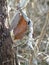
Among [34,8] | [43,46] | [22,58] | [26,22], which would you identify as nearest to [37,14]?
[34,8]

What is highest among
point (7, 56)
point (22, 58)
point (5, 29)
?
point (5, 29)

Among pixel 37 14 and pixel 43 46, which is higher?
pixel 37 14

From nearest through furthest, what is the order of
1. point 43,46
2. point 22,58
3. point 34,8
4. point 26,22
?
point 26,22
point 22,58
point 43,46
point 34,8

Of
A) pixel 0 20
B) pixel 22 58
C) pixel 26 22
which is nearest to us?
pixel 0 20

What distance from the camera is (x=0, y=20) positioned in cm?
91

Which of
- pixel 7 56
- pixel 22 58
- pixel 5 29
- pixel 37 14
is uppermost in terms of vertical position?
pixel 37 14

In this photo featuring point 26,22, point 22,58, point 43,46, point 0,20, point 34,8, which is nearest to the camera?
point 0,20

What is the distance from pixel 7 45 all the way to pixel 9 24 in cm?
10

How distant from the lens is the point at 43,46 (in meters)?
2.19

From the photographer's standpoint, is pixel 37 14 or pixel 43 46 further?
pixel 37 14

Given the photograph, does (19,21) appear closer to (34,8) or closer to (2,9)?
(2,9)

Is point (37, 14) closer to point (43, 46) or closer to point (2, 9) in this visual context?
point (43, 46)

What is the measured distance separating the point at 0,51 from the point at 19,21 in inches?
6.7

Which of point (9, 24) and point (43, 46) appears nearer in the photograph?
point (9, 24)
